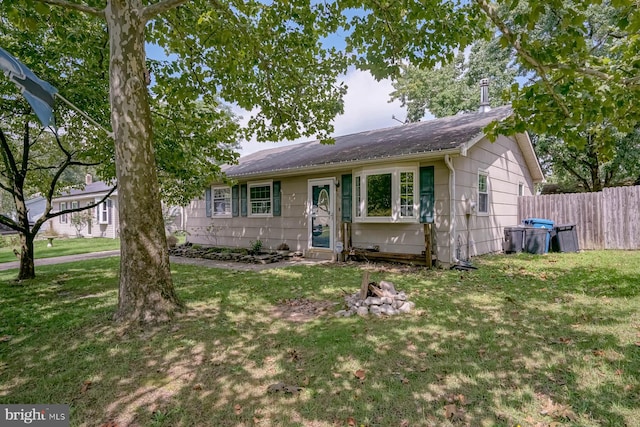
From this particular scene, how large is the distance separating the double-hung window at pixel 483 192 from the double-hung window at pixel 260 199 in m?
6.19

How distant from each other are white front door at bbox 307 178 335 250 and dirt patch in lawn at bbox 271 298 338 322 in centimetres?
434

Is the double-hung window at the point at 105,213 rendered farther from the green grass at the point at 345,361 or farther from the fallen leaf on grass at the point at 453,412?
the fallen leaf on grass at the point at 453,412

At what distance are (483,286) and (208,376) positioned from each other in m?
4.70

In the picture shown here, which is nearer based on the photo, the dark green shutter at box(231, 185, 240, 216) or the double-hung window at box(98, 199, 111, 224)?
the dark green shutter at box(231, 185, 240, 216)

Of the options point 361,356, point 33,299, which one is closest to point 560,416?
point 361,356

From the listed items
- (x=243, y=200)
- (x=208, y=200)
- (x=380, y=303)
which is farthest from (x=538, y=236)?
(x=208, y=200)

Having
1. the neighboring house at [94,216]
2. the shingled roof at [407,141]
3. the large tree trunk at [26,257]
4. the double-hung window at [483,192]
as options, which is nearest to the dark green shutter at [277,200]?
the shingled roof at [407,141]

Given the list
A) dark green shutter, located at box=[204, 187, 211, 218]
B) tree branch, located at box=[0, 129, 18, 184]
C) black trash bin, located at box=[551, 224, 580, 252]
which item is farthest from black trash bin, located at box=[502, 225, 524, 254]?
tree branch, located at box=[0, 129, 18, 184]

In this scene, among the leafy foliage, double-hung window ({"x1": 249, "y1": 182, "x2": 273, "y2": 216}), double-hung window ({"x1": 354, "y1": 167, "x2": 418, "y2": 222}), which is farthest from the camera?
double-hung window ({"x1": 249, "y1": 182, "x2": 273, "y2": 216})

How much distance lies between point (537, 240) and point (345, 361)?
8.80m

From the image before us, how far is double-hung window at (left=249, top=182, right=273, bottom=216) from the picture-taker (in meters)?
10.9

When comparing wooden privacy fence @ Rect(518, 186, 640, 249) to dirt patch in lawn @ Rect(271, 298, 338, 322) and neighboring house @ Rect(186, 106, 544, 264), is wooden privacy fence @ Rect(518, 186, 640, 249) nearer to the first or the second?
Answer: neighboring house @ Rect(186, 106, 544, 264)

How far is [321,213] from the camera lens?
9.56 m

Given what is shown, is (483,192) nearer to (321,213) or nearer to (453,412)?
(321,213)
